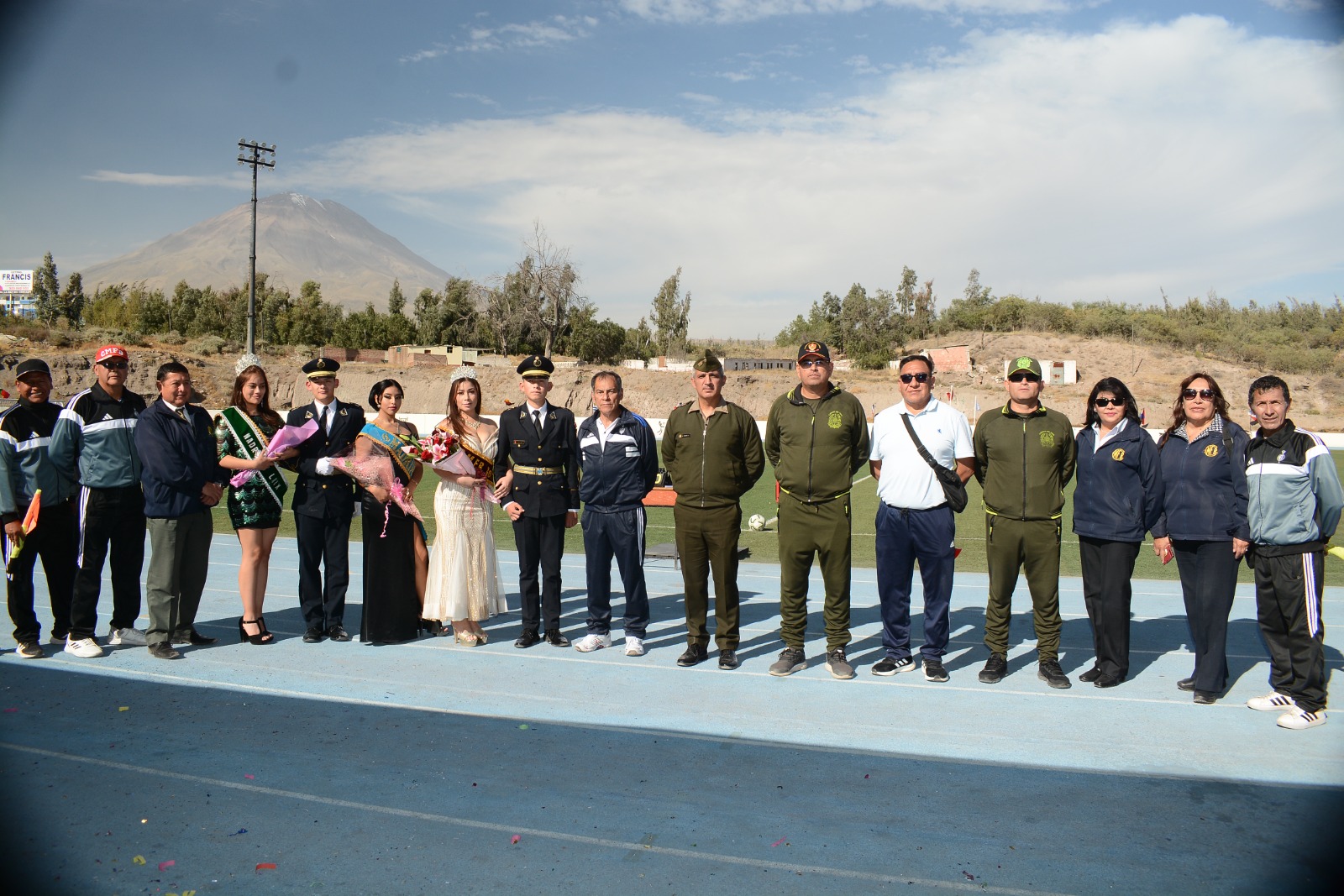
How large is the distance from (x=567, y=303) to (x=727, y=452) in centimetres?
7042

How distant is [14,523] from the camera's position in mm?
6160

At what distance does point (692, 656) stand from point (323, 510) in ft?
9.50

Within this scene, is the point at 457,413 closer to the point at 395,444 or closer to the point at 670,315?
the point at 395,444

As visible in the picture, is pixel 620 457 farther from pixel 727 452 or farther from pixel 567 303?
pixel 567 303

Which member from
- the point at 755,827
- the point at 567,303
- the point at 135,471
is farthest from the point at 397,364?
the point at 755,827

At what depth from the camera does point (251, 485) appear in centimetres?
679

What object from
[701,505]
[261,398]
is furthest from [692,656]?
[261,398]

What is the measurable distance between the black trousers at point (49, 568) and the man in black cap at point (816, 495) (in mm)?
4781

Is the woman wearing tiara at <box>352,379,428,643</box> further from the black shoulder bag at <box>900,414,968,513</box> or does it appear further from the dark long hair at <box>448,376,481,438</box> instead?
the black shoulder bag at <box>900,414,968,513</box>

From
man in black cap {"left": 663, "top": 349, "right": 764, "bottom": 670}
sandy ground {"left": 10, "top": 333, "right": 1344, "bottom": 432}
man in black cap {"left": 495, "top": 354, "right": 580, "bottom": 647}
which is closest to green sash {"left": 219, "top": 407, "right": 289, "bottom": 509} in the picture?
man in black cap {"left": 495, "top": 354, "right": 580, "bottom": 647}

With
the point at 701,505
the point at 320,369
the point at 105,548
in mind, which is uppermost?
the point at 320,369

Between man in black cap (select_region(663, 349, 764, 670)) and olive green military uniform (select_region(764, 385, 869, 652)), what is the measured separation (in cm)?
26

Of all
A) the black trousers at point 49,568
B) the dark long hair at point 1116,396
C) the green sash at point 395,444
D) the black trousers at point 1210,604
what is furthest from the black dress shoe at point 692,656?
the black trousers at point 49,568

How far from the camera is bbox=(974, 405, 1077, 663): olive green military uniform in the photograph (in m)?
5.74
